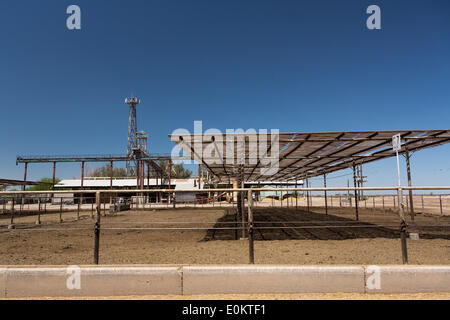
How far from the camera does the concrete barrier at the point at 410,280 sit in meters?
4.06

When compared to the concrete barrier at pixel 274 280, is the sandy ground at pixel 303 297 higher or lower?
lower

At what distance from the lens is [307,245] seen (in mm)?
8227

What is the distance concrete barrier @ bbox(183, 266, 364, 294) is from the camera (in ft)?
13.4

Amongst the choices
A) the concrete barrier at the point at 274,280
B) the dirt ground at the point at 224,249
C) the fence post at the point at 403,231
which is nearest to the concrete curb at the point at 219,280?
the concrete barrier at the point at 274,280

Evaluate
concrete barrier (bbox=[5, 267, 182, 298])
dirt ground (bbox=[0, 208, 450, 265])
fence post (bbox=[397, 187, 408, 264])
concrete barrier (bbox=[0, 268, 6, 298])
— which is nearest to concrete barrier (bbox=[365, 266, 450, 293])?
fence post (bbox=[397, 187, 408, 264])

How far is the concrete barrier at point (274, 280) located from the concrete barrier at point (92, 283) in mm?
361

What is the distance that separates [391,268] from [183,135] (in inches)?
228

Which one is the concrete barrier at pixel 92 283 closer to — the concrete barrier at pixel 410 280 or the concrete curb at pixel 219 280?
the concrete curb at pixel 219 280

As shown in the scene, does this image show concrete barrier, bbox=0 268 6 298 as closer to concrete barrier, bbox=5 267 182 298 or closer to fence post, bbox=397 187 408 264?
concrete barrier, bbox=5 267 182 298

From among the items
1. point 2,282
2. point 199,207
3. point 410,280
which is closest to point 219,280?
point 410,280

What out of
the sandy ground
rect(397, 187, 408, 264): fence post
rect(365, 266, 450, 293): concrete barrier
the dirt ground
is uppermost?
rect(397, 187, 408, 264): fence post

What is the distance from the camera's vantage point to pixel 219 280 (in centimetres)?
410

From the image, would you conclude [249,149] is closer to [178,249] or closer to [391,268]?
[178,249]
